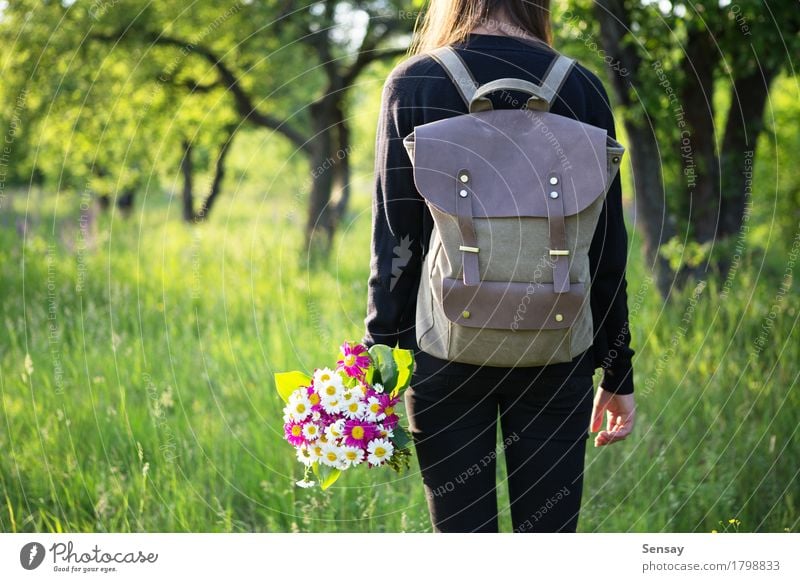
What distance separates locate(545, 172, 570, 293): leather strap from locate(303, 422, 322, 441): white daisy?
0.68 meters

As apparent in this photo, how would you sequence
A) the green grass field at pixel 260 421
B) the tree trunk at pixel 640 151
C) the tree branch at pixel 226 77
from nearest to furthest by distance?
the green grass field at pixel 260 421, the tree trunk at pixel 640 151, the tree branch at pixel 226 77

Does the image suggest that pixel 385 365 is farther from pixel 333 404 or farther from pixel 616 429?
pixel 616 429

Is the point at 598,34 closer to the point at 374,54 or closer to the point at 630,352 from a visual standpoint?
the point at 630,352

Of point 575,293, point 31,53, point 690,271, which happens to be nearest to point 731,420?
point 690,271

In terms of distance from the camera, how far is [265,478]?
3.59 meters

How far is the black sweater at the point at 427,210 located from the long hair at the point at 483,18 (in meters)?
0.06

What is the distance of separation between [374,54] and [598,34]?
465 cm

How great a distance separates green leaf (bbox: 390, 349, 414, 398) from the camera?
195cm

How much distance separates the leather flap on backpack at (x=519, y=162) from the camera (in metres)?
1.86

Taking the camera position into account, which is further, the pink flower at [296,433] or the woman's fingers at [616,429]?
the woman's fingers at [616,429]

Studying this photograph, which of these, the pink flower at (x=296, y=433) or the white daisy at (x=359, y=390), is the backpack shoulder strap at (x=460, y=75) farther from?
the pink flower at (x=296, y=433)

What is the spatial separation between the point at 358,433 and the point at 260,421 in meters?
2.16
